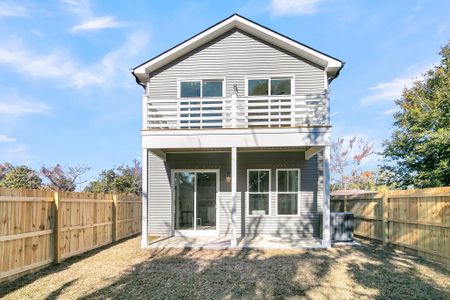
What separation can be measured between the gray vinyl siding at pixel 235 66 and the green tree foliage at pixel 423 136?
6.54m

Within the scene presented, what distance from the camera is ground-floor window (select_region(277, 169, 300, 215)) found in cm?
1129

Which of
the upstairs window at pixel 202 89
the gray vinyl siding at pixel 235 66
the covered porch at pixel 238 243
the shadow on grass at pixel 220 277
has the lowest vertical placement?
the covered porch at pixel 238 243

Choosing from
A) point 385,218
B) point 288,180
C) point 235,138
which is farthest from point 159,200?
point 385,218

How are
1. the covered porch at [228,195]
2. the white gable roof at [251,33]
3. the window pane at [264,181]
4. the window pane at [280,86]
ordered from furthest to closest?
the window pane at [280,86] → the window pane at [264,181] → the covered porch at [228,195] → the white gable roof at [251,33]

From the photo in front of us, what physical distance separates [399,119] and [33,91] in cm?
3041

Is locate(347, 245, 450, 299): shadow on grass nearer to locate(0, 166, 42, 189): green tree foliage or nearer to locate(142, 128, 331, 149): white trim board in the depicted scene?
locate(142, 128, 331, 149): white trim board

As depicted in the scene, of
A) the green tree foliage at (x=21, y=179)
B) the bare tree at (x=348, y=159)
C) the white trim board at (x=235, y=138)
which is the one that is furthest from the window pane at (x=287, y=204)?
the bare tree at (x=348, y=159)

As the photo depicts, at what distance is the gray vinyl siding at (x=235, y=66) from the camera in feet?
37.5

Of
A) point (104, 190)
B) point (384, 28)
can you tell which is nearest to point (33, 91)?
point (104, 190)

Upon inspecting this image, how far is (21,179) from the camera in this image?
21828 mm

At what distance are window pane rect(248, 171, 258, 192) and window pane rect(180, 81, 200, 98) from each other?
12.0ft

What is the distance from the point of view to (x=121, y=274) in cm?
663

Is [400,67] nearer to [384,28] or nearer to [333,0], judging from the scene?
[384,28]

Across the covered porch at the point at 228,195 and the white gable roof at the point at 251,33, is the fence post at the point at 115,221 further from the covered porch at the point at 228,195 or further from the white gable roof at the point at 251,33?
the white gable roof at the point at 251,33
